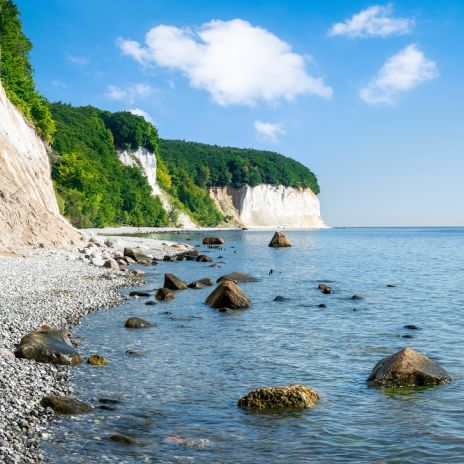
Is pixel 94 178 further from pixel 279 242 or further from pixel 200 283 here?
pixel 200 283

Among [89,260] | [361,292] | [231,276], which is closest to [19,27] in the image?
[89,260]

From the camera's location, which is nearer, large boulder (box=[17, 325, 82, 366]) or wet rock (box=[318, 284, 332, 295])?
A: large boulder (box=[17, 325, 82, 366])

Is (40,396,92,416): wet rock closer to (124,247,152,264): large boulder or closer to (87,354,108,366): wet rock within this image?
(87,354,108,366): wet rock

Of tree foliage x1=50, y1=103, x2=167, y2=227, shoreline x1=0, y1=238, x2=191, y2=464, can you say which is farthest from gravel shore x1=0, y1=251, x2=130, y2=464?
tree foliage x1=50, y1=103, x2=167, y2=227

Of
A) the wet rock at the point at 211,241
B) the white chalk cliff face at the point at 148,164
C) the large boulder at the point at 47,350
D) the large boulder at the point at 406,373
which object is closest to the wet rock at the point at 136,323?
the large boulder at the point at 47,350

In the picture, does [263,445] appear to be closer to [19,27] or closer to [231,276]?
[231,276]

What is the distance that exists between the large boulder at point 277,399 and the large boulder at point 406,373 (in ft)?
8.20

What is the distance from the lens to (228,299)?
1035 inches

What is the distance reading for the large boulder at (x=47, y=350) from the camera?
48.9ft

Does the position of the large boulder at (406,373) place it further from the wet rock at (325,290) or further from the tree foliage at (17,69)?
the tree foliage at (17,69)

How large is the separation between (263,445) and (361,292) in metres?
25.2

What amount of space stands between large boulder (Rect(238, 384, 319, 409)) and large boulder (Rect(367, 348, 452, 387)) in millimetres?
2501

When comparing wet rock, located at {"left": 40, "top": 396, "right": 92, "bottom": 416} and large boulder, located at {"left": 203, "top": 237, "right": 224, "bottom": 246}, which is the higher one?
large boulder, located at {"left": 203, "top": 237, "right": 224, "bottom": 246}

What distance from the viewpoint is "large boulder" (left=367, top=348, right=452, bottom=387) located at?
46.0 feet
